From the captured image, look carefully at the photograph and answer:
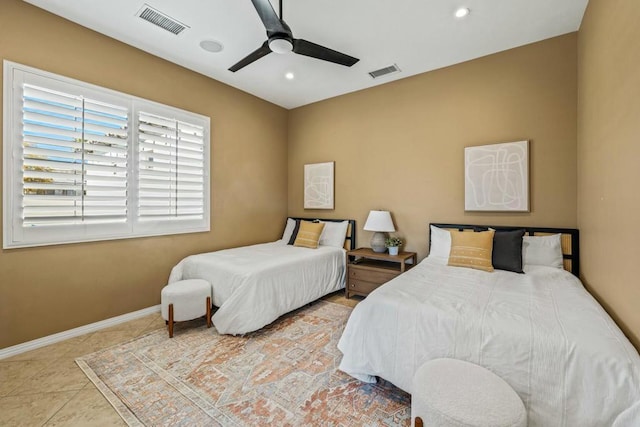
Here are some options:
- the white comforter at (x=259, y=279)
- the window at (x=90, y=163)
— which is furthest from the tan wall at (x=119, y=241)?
the white comforter at (x=259, y=279)

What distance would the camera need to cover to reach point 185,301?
264cm

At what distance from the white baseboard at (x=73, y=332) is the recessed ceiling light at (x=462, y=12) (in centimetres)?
439

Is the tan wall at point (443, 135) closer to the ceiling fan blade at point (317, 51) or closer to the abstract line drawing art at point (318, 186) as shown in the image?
the abstract line drawing art at point (318, 186)

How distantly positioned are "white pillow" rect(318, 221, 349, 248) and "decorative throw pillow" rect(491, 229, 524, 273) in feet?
6.46

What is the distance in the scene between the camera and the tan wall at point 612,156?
1458mm

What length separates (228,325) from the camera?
2619 millimetres

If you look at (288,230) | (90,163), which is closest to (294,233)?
(288,230)

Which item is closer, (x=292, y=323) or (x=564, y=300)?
(x=564, y=300)

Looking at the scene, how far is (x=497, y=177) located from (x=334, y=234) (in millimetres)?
2210

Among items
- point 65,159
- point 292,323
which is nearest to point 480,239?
point 292,323

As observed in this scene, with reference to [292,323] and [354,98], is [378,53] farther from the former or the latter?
[292,323]

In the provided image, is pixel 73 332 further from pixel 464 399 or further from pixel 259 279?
pixel 464 399

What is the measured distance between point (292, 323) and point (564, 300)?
7.62ft

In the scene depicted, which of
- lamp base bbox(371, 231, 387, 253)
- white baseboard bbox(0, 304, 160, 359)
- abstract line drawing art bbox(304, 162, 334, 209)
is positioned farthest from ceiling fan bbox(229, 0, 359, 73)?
white baseboard bbox(0, 304, 160, 359)
